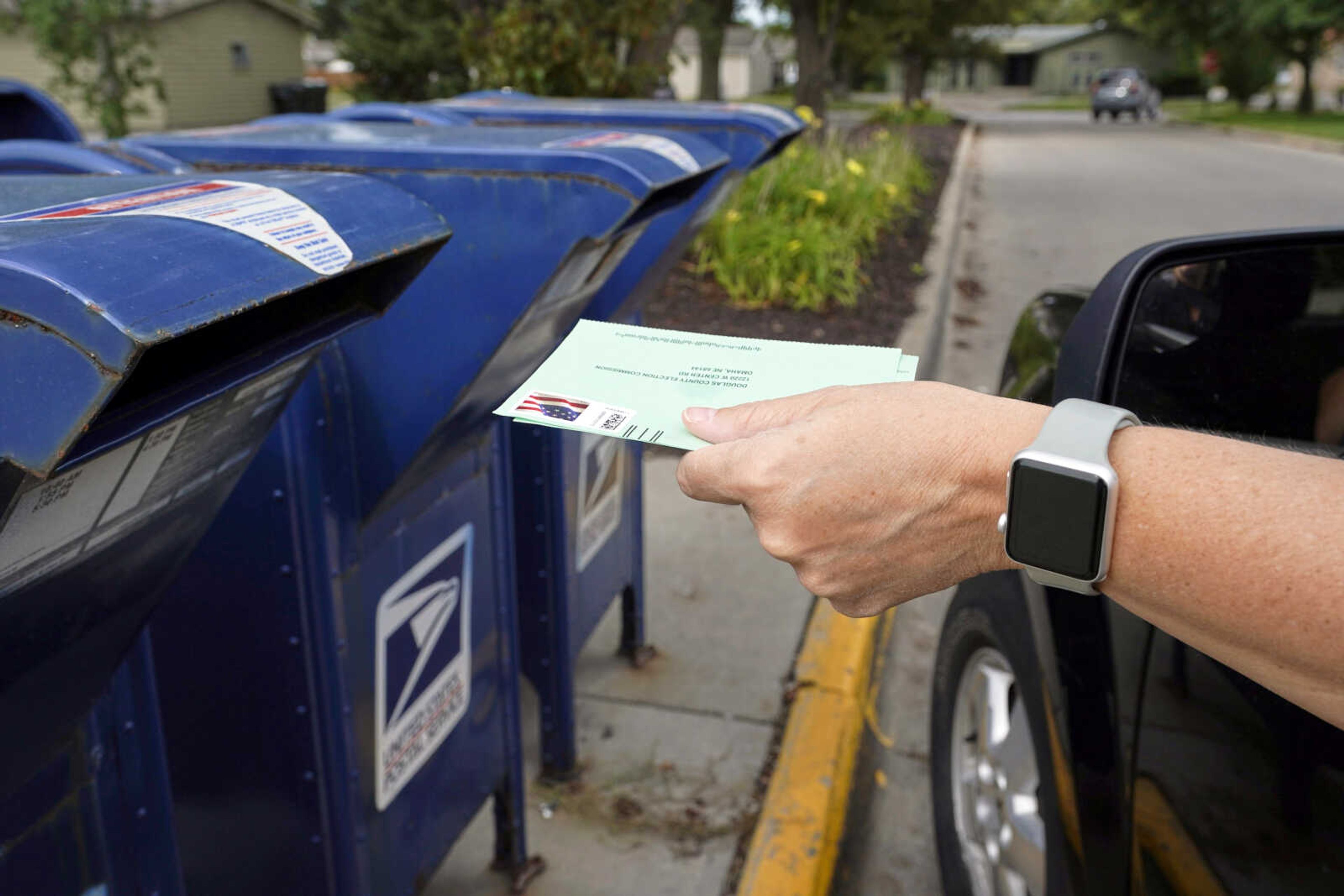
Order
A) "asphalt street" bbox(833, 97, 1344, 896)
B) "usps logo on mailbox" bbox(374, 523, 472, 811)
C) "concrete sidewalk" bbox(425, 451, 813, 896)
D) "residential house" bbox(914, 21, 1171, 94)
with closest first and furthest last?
"usps logo on mailbox" bbox(374, 523, 472, 811), "concrete sidewalk" bbox(425, 451, 813, 896), "asphalt street" bbox(833, 97, 1344, 896), "residential house" bbox(914, 21, 1171, 94)

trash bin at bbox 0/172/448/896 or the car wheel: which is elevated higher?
trash bin at bbox 0/172/448/896

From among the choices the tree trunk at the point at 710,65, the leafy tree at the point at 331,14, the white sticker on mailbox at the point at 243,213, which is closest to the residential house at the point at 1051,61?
the tree trunk at the point at 710,65

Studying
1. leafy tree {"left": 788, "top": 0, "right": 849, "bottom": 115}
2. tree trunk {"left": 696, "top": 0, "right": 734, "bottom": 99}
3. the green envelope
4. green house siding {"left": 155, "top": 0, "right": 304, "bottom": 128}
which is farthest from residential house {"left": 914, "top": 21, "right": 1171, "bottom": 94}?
the green envelope

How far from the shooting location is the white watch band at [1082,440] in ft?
3.89

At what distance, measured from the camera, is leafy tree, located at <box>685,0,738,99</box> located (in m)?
24.1

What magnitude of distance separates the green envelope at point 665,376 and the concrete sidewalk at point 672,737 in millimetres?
1829

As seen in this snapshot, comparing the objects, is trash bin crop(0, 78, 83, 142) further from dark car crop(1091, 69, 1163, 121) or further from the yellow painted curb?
dark car crop(1091, 69, 1163, 121)

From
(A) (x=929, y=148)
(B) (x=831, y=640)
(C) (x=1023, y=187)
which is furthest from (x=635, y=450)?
(A) (x=929, y=148)

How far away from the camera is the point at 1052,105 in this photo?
169 ft

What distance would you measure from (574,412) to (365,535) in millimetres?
912

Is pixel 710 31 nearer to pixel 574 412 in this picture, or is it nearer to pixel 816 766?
pixel 816 766

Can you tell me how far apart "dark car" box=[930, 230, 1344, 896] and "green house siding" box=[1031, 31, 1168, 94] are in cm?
7585

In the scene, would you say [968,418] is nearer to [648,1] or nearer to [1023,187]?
[648,1]

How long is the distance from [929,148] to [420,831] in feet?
61.4
